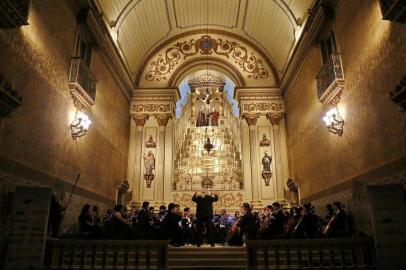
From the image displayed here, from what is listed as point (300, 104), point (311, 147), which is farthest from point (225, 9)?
point (311, 147)

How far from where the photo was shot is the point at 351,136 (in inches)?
342

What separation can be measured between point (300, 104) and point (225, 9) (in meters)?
5.66

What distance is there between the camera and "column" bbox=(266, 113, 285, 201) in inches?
588

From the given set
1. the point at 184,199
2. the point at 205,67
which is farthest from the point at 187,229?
the point at 205,67

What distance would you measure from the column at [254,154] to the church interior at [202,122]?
0.06 meters

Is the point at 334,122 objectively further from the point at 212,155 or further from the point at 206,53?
Result: the point at 206,53

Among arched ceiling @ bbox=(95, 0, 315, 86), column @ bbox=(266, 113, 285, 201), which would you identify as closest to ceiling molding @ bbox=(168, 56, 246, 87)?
arched ceiling @ bbox=(95, 0, 315, 86)

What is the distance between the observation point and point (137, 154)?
51.3 ft

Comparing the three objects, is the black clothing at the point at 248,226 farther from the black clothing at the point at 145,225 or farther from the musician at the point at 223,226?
the musician at the point at 223,226

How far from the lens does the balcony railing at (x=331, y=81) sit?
9164 millimetres

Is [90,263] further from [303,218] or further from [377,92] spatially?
[377,92]

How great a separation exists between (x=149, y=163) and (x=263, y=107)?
6023 mm

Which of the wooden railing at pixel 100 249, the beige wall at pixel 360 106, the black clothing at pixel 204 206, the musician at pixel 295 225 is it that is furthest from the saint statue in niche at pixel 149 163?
the wooden railing at pixel 100 249

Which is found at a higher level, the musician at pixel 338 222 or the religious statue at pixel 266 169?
the religious statue at pixel 266 169
